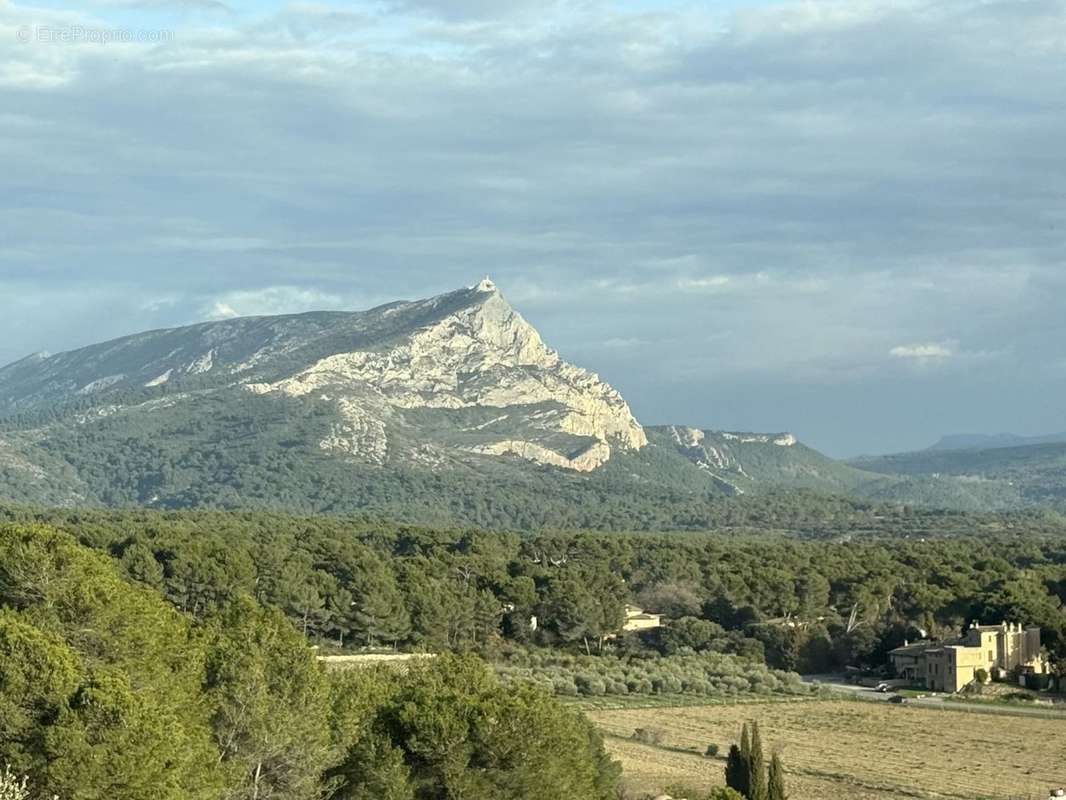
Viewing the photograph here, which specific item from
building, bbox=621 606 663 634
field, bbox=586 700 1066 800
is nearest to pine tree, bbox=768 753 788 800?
field, bbox=586 700 1066 800

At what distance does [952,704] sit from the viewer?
67625 mm

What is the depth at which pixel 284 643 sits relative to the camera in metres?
31.8

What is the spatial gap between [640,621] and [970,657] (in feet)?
65.5

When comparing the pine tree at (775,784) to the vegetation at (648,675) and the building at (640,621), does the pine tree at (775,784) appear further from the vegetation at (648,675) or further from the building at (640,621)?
the building at (640,621)

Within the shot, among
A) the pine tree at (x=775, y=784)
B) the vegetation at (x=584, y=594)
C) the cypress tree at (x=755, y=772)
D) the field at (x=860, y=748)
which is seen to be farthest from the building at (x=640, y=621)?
the pine tree at (x=775, y=784)

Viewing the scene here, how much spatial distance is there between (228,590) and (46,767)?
49.8m

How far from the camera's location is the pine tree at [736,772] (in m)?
39.8

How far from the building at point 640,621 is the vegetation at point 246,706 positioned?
52710 mm

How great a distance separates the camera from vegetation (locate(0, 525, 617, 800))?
25672 millimetres

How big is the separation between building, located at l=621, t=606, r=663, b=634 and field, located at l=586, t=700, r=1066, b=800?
1923 cm

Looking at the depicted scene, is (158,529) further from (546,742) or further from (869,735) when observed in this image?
(546,742)

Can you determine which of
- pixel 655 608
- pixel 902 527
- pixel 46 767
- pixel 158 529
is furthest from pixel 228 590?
pixel 902 527

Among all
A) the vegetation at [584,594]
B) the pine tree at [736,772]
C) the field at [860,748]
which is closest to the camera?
the pine tree at [736,772]

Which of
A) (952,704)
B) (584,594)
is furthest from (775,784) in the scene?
(584,594)
